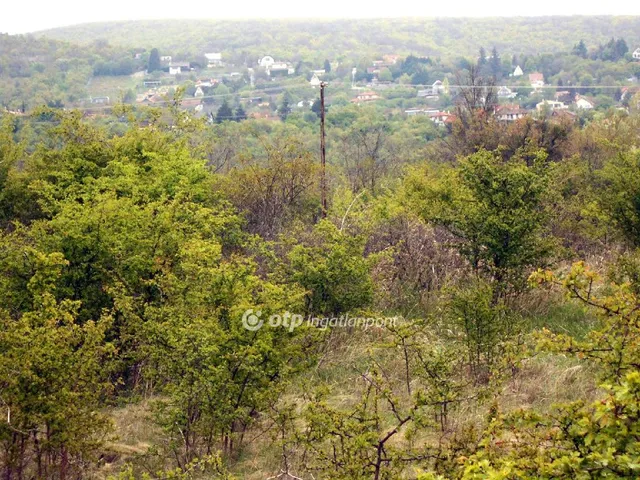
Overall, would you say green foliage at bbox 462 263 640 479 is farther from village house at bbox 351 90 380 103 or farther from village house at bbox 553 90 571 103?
village house at bbox 351 90 380 103

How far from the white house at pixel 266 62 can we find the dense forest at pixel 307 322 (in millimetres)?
105963

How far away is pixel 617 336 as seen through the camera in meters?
4.78

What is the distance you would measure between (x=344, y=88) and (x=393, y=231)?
8987 cm

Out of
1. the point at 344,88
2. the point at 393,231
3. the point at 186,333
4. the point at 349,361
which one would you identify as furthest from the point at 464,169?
the point at 344,88

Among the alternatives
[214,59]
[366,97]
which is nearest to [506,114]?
[366,97]

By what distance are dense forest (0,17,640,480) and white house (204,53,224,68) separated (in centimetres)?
11187

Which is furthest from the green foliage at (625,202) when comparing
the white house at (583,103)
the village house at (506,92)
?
the village house at (506,92)

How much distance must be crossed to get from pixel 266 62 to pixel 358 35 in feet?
148

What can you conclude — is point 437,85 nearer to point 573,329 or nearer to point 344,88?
point 344,88

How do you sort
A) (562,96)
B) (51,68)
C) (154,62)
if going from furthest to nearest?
(154,62)
(51,68)
(562,96)

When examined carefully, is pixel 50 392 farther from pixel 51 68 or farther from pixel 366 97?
pixel 51 68

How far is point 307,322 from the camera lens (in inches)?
330

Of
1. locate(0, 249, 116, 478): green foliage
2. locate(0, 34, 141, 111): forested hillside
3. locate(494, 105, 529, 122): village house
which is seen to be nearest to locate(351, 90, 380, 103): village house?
locate(0, 34, 141, 111): forested hillside

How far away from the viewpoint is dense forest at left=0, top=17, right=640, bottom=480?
5.43 m
